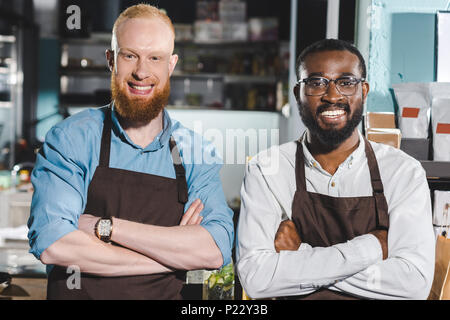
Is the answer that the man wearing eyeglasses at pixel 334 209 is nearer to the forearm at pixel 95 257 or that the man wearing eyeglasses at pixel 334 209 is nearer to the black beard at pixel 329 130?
the black beard at pixel 329 130

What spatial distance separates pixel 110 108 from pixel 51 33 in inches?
142

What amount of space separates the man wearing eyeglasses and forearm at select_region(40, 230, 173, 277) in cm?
32

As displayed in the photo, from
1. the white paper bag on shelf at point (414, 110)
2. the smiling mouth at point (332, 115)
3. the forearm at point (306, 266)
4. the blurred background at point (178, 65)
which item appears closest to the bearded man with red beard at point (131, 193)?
the forearm at point (306, 266)

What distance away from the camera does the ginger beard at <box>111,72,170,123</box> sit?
1358 millimetres

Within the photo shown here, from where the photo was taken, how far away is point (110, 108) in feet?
4.68

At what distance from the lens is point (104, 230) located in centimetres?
125

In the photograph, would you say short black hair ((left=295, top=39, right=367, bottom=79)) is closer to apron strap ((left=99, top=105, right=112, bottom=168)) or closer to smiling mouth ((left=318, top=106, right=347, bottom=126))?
smiling mouth ((left=318, top=106, right=347, bottom=126))

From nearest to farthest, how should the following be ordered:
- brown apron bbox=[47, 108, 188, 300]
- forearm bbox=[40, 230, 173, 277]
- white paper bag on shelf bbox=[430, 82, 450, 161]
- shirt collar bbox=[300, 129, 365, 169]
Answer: forearm bbox=[40, 230, 173, 277]
brown apron bbox=[47, 108, 188, 300]
shirt collar bbox=[300, 129, 365, 169]
white paper bag on shelf bbox=[430, 82, 450, 161]

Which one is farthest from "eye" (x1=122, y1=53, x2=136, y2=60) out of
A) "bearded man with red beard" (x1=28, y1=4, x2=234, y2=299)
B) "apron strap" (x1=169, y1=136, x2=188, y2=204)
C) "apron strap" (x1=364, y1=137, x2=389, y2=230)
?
"apron strap" (x1=364, y1=137, x2=389, y2=230)

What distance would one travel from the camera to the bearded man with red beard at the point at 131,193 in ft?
4.07

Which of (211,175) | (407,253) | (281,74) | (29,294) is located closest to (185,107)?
(281,74)

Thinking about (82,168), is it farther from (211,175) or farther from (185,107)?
(185,107)

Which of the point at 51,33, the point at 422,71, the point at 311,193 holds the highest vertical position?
the point at 51,33
